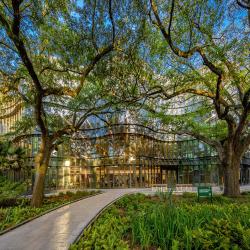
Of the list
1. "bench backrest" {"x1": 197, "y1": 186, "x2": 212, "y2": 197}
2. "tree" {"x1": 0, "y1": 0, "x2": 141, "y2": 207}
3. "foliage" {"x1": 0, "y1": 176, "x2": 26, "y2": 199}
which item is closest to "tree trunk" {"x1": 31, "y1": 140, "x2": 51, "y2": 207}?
"tree" {"x1": 0, "y1": 0, "x2": 141, "y2": 207}

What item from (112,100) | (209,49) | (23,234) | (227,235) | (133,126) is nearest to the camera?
(227,235)

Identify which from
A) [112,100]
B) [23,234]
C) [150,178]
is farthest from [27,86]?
[150,178]

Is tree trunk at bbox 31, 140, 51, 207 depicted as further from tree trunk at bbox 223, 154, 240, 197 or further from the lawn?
tree trunk at bbox 223, 154, 240, 197

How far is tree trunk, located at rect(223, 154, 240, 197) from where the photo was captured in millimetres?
16969

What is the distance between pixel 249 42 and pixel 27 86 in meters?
12.0

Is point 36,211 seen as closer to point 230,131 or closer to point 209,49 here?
point 209,49

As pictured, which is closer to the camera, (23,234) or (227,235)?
(227,235)

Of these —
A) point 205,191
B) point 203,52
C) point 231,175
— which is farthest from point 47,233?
point 231,175

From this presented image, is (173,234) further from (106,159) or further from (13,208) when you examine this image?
(106,159)

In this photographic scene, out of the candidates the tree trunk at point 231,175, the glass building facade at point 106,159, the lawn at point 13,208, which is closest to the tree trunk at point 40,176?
the lawn at point 13,208

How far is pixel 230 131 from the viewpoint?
17.0 metres

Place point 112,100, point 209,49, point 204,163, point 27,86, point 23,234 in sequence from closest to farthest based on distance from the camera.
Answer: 1. point 23,234
2. point 209,49
3. point 112,100
4. point 27,86
5. point 204,163

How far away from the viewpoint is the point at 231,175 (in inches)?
671

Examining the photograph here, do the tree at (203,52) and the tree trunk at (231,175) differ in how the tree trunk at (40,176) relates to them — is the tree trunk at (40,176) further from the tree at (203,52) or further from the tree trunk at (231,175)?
the tree trunk at (231,175)
